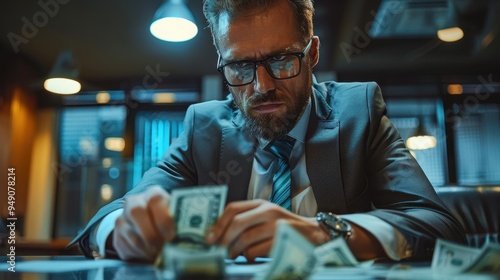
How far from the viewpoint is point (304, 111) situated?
4.45ft

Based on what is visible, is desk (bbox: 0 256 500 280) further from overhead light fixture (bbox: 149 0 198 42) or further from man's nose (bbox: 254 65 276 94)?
overhead light fixture (bbox: 149 0 198 42)

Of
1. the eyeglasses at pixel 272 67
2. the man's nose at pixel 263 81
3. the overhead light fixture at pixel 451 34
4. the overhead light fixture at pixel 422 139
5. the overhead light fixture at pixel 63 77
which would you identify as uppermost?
the overhead light fixture at pixel 451 34

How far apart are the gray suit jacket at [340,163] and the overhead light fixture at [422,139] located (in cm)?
513

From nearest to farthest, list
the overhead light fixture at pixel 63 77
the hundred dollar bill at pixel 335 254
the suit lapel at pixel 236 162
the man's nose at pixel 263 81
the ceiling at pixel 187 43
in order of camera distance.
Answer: the hundred dollar bill at pixel 335 254, the man's nose at pixel 263 81, the suit lapel at pixel 236 162, the ceiling at pixel 187 43, the overhead light fixture at pixel 63 77

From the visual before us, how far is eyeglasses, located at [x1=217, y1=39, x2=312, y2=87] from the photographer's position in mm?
1245

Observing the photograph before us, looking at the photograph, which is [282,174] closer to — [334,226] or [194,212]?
[334,226]

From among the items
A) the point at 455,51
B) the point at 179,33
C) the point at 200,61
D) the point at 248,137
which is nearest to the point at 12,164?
the point at 200,61

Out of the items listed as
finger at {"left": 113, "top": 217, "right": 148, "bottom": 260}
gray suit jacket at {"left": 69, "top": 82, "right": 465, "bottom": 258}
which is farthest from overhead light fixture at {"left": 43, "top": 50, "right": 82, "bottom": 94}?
finger at {"left": 113, "top": 217, "right": 148, "bottom": 260}

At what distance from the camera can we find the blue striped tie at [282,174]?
50.1 inches

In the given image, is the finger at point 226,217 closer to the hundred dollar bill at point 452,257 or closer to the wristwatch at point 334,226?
the wristwatch at point 334,226

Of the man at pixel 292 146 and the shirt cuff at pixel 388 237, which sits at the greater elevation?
the man at pixel 292 146

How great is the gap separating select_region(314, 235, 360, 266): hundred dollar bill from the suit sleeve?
0.21 metres

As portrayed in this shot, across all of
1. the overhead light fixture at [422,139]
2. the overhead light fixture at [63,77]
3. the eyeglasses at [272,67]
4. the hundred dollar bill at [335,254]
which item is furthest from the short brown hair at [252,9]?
the overhead light fixture at [422,139]

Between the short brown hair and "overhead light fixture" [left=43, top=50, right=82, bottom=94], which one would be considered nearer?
the short brown hair
